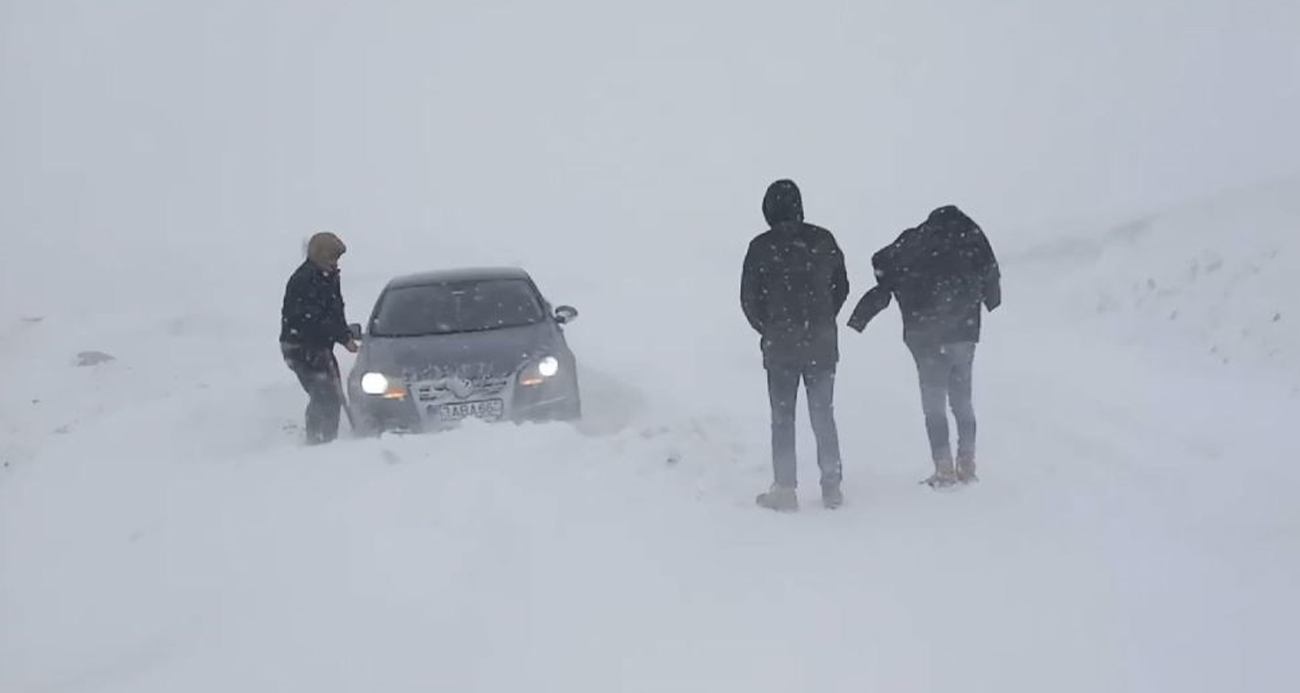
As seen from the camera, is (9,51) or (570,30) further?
(570,30)

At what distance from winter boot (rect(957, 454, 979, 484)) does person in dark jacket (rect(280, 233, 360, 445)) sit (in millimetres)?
4774

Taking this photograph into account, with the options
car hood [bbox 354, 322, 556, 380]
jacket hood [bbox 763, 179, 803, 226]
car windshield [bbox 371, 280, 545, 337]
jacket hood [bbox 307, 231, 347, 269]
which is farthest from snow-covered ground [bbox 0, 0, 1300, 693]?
jacket hood [bbox 763, 179, 803, 226]

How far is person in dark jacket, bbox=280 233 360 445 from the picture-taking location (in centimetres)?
921

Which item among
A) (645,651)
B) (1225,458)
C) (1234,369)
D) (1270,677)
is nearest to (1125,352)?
(1234,369)

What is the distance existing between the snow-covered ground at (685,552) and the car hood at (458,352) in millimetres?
1017

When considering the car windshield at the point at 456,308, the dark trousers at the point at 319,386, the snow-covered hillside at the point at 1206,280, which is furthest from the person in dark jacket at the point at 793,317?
the snow-covered hillside at the point at 1206,280

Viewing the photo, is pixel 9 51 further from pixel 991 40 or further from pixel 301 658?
pixel 301 658

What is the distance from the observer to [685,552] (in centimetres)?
588

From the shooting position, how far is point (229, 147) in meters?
57.8

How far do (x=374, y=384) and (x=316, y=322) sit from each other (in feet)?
2.64

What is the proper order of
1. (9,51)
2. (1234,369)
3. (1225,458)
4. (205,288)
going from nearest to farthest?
(1225,458) → (1234,369) → (205,288) → (9,51)

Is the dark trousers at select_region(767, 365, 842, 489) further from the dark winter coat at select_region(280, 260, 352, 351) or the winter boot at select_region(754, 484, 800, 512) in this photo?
the dark winter coat at select_region(280, 260, 352, 351)

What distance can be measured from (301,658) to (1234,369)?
8.79 meters

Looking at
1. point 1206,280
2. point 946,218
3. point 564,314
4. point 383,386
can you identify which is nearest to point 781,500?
point 946,218
